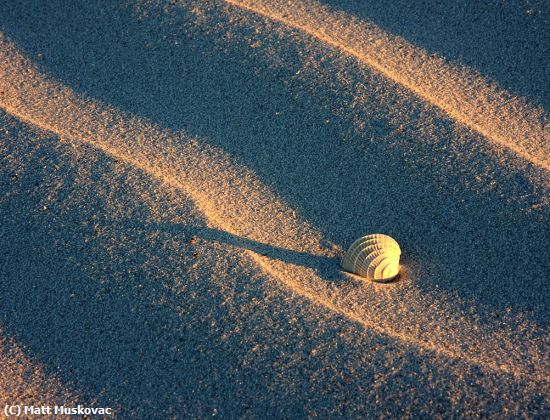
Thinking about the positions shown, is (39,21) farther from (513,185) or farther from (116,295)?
(513,185)

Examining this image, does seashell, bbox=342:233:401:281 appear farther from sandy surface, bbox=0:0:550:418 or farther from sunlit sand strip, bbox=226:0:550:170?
sunlit sand strip, bbox=226:0:550:170

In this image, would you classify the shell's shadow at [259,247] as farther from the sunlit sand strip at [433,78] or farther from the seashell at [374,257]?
the sunlit sand strip at [433,78]

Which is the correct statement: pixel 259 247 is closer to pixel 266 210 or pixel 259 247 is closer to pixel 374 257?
pixel 266 210

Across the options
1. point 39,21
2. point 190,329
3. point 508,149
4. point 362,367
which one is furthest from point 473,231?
point 39,21

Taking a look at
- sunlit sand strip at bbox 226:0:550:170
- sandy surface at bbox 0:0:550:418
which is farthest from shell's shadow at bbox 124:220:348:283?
sunlit sand strip at bbox 226:0:550:170

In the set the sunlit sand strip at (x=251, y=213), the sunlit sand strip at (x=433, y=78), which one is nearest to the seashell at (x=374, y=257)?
the sunlit sand strip at (x=251, y=213)

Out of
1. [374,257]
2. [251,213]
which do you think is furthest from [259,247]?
[374,257]

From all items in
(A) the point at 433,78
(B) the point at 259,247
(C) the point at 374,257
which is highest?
(A) the point at 433,78
